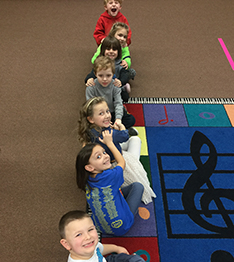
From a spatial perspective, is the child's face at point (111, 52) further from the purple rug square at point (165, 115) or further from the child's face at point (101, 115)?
the child's face at point (101, 115)

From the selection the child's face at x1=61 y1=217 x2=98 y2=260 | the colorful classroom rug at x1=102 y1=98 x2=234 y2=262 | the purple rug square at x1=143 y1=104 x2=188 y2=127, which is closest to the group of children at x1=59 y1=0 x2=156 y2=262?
the child's face at x1=61 y1=217 x2=98 y2=260

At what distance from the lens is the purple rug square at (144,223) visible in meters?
1.83

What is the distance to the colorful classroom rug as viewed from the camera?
1.77 m

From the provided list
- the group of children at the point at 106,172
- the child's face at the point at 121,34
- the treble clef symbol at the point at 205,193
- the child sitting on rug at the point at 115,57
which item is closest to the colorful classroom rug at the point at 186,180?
the treble clef symbol at the point at 205,193

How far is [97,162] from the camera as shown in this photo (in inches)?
59.6

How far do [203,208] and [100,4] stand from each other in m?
3.51

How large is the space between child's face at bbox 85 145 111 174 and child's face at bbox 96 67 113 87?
77 cm

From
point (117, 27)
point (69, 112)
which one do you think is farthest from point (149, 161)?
point (117, 27)

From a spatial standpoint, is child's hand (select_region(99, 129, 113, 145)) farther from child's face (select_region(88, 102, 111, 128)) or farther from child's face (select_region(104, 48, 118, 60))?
child's face (select_region(104, 48, 118, 60))

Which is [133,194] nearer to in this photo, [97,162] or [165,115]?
[97,162]

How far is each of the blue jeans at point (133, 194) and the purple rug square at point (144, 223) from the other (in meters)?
0.12

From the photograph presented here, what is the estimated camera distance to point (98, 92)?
2.29 metres

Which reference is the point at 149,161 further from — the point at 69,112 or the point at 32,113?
the point at 32,113

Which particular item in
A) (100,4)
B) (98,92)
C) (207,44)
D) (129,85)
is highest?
(100,4)
